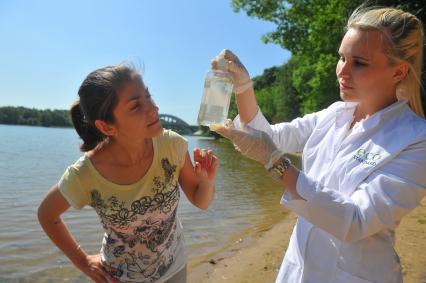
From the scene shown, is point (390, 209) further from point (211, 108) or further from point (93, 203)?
point (93, 203)

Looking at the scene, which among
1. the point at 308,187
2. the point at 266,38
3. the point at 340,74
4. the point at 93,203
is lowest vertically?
the point at 93,203

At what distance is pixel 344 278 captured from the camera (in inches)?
78.3

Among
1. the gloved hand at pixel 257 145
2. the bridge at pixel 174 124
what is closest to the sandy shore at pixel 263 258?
the bridge at pixel 174 124

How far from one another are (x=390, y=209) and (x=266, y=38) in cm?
2148

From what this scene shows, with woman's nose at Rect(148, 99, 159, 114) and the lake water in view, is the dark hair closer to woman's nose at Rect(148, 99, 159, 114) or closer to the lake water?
woman's nose at Rect(148, 99, 159, 114)

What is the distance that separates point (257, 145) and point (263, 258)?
475cm

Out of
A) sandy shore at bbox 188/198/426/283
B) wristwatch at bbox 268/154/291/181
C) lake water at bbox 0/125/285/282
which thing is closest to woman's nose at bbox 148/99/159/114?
wristwatch at bbox 268/154/291/181

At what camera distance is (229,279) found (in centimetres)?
571

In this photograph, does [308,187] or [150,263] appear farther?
[150,263]

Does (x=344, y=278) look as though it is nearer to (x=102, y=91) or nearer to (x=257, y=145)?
(x=257, y=145)

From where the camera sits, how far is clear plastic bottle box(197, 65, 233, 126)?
2.71m

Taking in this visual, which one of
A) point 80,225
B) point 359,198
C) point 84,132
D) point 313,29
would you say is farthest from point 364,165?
point 313,29

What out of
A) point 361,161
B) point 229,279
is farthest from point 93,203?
point 229,279

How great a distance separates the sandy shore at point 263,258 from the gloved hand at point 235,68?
11.3 feet
